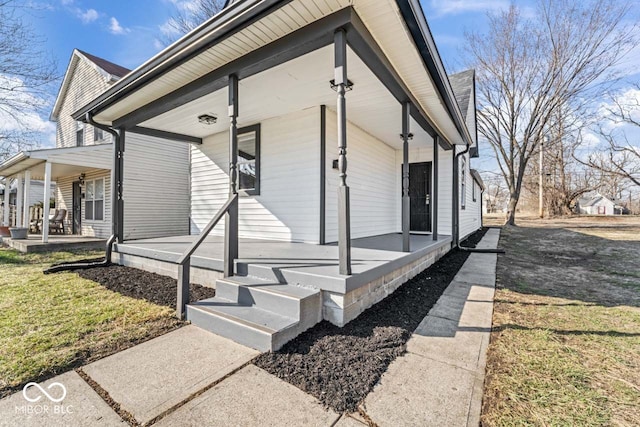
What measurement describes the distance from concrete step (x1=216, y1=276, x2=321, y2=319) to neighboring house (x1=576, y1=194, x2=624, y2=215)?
43438 mm

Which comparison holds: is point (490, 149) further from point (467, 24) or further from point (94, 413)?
point (94, 413)

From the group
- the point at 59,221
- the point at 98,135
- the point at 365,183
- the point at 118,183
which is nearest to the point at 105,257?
the point at 118,183

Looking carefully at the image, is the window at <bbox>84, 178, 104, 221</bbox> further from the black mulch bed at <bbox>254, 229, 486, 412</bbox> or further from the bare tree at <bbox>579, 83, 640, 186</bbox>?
the bare tree at <bbox>579, 83, 640, 186</bbox>

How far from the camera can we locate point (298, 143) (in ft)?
16.9

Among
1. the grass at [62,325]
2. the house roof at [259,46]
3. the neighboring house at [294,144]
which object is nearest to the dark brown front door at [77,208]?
the neighboring house at [294,144]

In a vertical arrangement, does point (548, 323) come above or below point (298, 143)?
below

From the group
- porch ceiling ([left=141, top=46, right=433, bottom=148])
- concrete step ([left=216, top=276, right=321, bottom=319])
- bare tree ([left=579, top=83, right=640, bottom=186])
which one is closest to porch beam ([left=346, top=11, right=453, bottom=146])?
porch ceiling ([left=141, top=46, right=433, bottom=148])

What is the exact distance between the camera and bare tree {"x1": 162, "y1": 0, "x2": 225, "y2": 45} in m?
11.8

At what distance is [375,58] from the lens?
3012 mm

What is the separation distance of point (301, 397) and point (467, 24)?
19.3 m

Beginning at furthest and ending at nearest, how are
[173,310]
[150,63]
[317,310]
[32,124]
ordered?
[32,124], [150,63], [173,310], [317,310]

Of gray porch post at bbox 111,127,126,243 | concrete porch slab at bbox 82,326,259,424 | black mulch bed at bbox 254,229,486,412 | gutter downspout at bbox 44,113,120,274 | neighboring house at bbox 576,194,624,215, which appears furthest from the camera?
neighboring house at bbox 576,194,624,215

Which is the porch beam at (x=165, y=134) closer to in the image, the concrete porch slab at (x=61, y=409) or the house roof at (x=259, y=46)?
the house roof at (x=259, y=46)

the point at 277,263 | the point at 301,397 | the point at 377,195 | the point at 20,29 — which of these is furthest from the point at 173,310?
the point at 20,29
